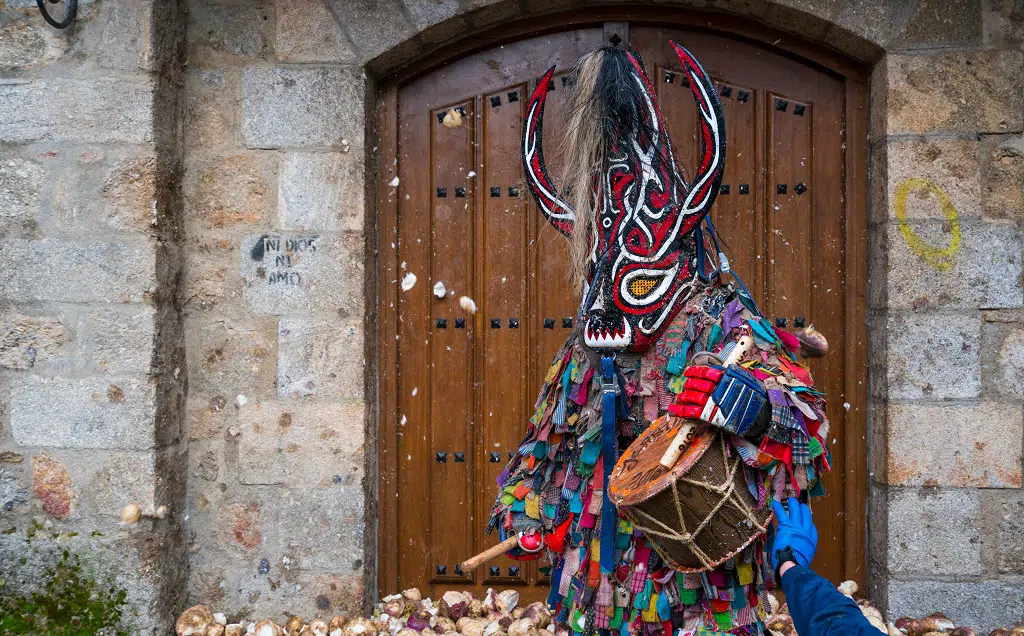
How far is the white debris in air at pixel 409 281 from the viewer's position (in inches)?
132

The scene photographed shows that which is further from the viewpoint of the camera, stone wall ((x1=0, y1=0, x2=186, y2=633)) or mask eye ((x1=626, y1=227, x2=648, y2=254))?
stone wall ((x1=0, y1=0, x2=186, y2=633))

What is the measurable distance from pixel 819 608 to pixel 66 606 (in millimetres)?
2776

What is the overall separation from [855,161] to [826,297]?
0.56 m

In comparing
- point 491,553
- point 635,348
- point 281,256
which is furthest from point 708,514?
point 281,256

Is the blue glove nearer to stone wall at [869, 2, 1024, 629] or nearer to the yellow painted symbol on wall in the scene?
stone wall at [869, 2, 1024, 629]

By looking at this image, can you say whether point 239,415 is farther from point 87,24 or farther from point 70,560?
point 87,24

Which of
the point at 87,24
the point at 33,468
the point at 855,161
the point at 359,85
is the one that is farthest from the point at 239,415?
the point at 855,161

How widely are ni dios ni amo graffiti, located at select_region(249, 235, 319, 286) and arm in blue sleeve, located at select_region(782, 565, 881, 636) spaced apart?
7.18ft

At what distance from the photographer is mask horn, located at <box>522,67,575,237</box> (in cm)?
216

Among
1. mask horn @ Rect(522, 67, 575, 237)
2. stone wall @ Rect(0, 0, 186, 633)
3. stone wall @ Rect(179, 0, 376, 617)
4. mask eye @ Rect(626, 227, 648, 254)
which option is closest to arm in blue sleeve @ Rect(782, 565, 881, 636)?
mask eye @ Rect(626, 227, 648, 254)

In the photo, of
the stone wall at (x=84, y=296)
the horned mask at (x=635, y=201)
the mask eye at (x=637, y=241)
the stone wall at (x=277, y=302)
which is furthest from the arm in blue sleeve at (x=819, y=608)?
the stone wall at (x=84, y=296)

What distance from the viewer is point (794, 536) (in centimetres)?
173

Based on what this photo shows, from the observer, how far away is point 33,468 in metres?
3.03

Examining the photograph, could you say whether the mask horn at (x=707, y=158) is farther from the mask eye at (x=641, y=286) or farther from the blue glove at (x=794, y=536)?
the blue glove at (x=794, y=536)
